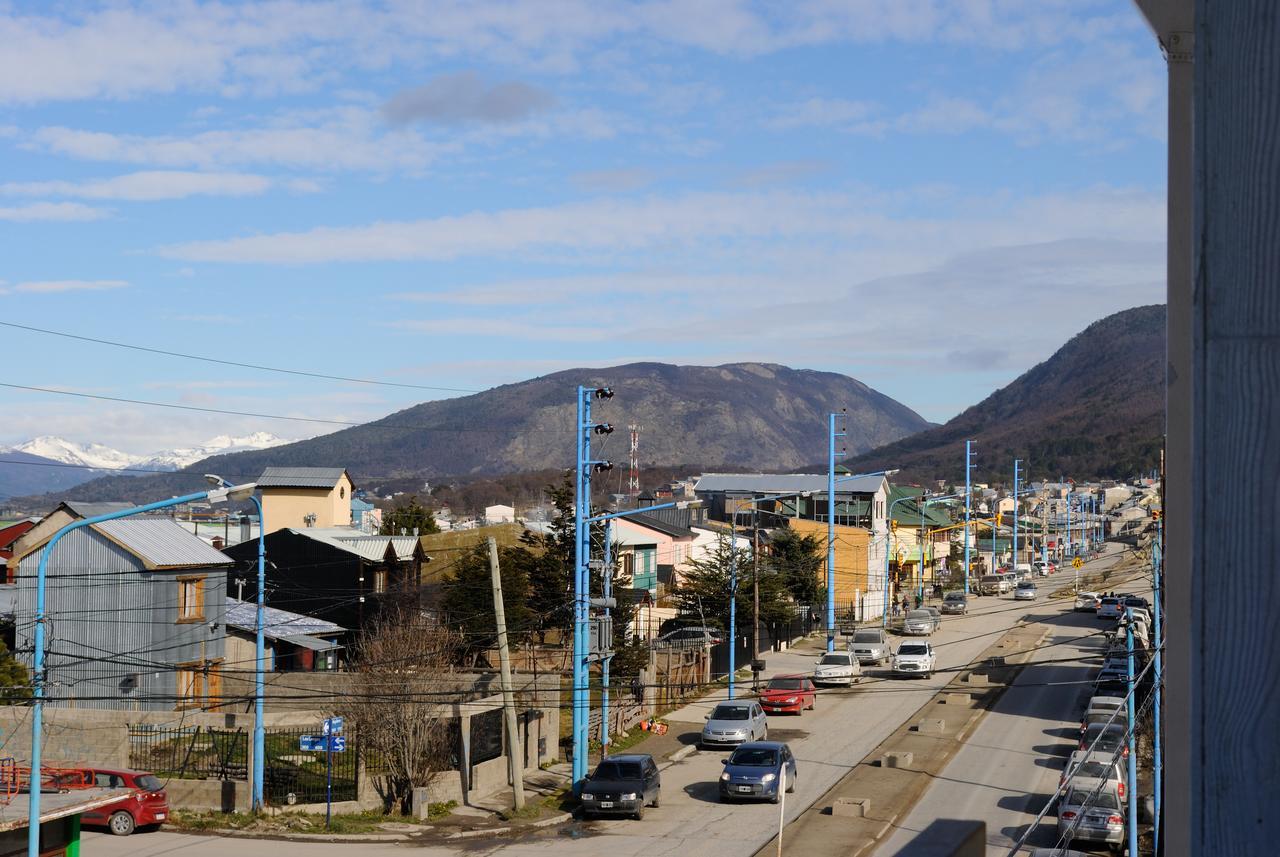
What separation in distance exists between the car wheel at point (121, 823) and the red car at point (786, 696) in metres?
21.7

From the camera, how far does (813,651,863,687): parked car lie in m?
50.5

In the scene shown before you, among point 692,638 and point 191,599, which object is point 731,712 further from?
point 191,599

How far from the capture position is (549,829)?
28812 millimetres

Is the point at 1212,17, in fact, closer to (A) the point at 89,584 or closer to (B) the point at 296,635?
(A) the point at 89,584

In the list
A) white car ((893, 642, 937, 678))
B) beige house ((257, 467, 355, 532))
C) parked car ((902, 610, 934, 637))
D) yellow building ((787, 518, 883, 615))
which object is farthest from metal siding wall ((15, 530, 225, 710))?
beige house ((257, 467, 355, 532))

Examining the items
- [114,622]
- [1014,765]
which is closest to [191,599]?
[114,622]

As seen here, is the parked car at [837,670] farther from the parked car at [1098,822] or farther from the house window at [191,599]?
the house window at [191,599]

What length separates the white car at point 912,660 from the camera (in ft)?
167

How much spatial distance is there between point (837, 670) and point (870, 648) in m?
6.27

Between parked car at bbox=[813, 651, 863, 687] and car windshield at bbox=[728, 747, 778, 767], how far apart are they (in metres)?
19.0

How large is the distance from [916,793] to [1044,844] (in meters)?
5.02

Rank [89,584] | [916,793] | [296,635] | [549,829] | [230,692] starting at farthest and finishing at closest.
A: [296,635]
[230,692]
[89,584]
[916,793]
[549,829]

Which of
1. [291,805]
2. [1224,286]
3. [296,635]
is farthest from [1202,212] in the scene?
[296,635]

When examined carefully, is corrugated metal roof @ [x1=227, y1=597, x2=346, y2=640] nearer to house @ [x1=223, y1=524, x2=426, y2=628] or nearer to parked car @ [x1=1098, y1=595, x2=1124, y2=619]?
house @ [x1=223, y1=524, x2=426, y2=628]
